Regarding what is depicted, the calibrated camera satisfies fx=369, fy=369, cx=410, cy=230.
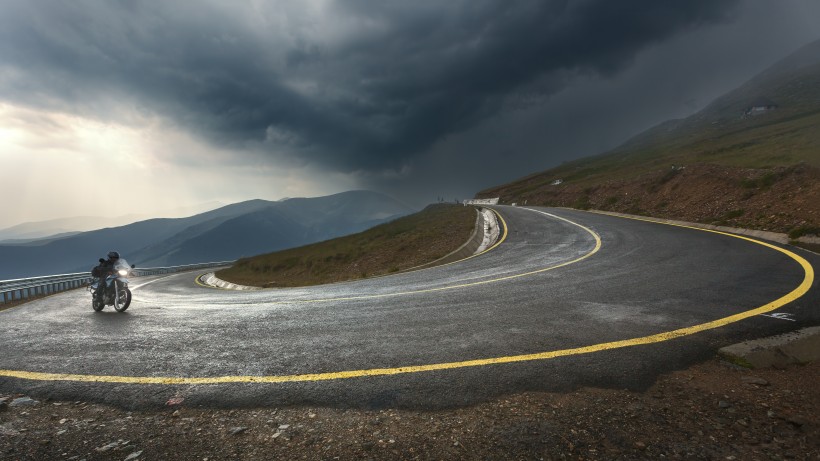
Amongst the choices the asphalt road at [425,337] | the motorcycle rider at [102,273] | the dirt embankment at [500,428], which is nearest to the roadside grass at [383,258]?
the asphalt road at [425,337]

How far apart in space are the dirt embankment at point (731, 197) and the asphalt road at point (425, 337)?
638 centimetres

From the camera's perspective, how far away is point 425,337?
5.15m

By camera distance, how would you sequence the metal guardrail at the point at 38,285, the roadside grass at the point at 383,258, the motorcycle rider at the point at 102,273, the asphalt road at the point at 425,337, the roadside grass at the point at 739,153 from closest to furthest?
the asphalt road at the point at 425,337 < the motorcycle rider at the point at 102,273 < the metal guardrail at the point at 38,285 < the roadside grass at the point at 383,258 < the roadside grass at the point at 739,153

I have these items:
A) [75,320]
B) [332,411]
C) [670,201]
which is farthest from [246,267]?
[332,411]

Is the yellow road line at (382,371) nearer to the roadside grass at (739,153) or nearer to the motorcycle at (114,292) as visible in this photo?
the motorcycle at (114,292)

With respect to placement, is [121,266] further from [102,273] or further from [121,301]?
[121,301]

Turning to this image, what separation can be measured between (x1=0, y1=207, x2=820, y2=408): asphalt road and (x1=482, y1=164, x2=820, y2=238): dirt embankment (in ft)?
20.9

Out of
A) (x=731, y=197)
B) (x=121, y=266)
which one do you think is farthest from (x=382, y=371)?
(x=731, y=197)

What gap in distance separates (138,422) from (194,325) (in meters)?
3.74

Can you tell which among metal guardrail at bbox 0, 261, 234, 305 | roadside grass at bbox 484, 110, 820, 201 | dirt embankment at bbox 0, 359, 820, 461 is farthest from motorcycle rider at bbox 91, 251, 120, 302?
roadside grass at bbox 484, 110, 820, 201

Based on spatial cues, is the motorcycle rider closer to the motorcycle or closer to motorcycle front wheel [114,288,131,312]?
the motorcycle

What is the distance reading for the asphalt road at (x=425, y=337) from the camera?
380cm

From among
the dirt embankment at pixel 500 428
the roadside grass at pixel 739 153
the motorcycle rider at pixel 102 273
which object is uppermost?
the roadside grass at pixel 739 153

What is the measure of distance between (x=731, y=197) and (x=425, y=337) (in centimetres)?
2226
